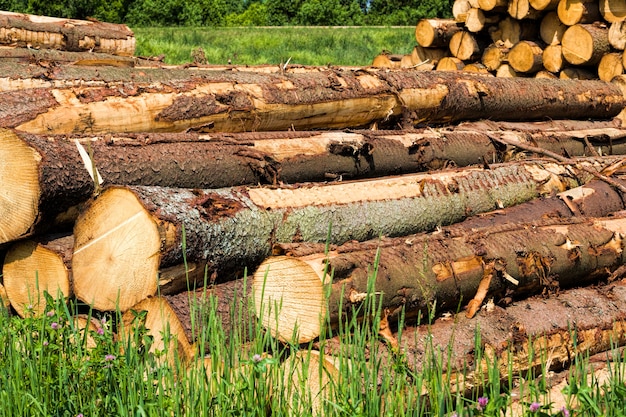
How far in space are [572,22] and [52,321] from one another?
7.11m

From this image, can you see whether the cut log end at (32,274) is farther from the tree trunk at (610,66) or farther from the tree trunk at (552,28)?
the tree trunk at (552,28)

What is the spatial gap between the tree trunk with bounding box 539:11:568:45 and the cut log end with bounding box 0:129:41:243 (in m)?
6.70

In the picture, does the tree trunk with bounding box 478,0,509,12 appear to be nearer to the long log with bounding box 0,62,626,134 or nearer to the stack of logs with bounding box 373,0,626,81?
the stack of logs with bounding box 373,0,626,81

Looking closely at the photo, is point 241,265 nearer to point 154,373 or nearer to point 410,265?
point 410,265

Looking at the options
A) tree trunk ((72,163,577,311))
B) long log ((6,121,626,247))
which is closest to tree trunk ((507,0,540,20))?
long log ((6,121,626,247))

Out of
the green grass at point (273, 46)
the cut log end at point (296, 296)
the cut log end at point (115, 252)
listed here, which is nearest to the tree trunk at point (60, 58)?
the cut log end at point (115, 252)

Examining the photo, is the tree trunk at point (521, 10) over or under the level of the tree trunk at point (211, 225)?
over

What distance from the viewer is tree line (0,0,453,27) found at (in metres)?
36.8

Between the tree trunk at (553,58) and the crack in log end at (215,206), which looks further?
the tree trunk at (553,58)

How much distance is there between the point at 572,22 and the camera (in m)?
9.00

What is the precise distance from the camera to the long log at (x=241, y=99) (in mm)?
5043

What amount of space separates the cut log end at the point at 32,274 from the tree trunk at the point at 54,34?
205 inches

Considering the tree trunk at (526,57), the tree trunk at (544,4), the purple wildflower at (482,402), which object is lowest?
the tree trunk at (526,57)

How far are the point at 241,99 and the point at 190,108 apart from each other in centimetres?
40
